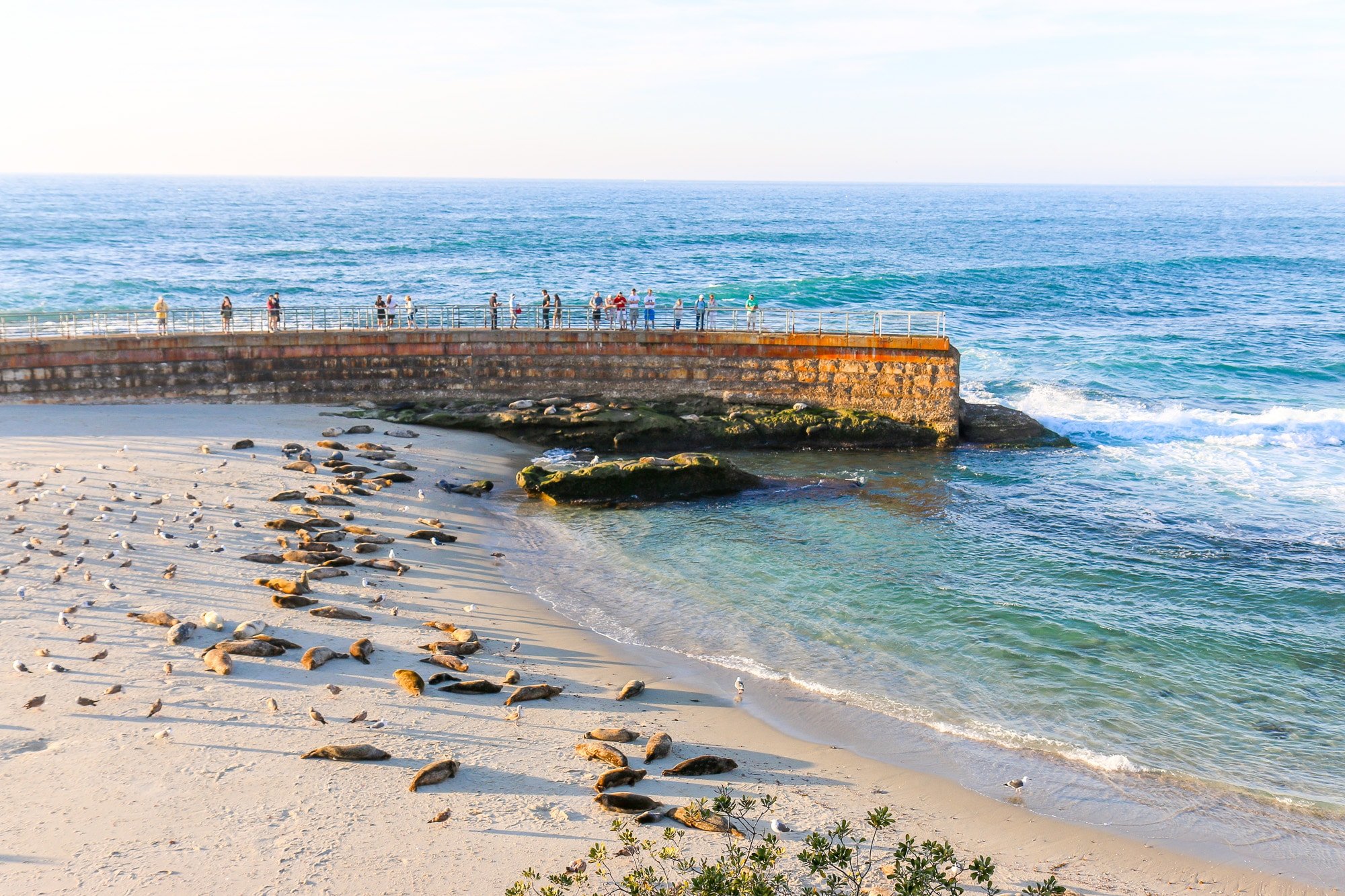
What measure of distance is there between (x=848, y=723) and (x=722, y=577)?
541cm

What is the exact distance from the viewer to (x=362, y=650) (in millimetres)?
12945

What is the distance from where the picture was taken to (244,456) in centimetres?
2197

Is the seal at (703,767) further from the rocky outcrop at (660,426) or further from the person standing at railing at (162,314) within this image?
the person standing at railing at (162,314)

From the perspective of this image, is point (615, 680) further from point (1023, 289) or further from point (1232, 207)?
point (1232, 207)

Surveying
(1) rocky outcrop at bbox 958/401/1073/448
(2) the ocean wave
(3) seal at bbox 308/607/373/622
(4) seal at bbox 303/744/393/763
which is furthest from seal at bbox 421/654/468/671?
(2) the ocean wave

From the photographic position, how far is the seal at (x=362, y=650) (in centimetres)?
1290

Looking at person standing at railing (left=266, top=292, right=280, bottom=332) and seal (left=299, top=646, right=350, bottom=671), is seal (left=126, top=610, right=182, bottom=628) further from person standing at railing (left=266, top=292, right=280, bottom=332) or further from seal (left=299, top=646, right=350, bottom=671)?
person standing at railing (left=266, top=292, right=280, bottom=332)

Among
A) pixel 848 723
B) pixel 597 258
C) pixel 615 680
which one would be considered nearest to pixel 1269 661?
pixel 848 723

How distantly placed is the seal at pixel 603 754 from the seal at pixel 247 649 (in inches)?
170

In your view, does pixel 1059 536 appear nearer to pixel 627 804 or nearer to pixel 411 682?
pixel 627 804

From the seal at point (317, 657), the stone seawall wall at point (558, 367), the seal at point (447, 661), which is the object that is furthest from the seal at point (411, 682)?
the stone seawall wall at point (558, 367)

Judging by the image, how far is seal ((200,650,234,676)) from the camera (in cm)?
1221

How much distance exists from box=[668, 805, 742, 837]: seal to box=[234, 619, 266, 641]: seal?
6.39 meters

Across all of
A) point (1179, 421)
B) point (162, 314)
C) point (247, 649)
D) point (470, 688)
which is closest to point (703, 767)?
point (470, 688)
